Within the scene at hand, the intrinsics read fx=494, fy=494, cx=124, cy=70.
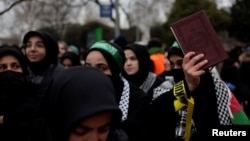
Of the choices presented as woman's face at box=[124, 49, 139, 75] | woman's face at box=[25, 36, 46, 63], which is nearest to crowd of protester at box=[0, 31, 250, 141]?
woman's face at box=[25, 36, 46, 63]

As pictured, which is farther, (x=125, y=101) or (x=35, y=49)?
(x=35, y=49)

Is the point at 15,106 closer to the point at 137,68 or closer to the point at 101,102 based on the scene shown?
the point at 101,102

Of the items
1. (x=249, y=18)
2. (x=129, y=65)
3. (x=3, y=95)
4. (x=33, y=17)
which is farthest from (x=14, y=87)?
(x=33, y=17)

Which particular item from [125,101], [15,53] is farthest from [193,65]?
[15,53]

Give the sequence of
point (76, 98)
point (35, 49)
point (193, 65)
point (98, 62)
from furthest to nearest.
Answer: point (35, 49), point (98, 62), point (193, 65), point (76, 98)

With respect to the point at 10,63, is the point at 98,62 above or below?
below

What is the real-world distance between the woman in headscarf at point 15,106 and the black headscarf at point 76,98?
96 centimetres

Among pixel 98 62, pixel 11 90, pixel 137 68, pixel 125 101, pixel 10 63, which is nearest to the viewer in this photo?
pixel 11 90

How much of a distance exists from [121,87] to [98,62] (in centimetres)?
26

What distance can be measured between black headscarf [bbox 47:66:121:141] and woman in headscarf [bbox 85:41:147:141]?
973 mm

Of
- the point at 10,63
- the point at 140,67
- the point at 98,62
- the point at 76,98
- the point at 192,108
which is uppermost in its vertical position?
the point at 10,63

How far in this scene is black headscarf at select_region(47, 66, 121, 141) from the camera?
2061mm

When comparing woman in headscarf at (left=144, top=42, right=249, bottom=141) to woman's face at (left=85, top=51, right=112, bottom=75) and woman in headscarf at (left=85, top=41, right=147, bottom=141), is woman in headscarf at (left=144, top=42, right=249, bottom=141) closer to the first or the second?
woman in headscarf at (left=85, top=41, right=147, bottom=141)

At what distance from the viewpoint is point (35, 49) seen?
4.41 m
